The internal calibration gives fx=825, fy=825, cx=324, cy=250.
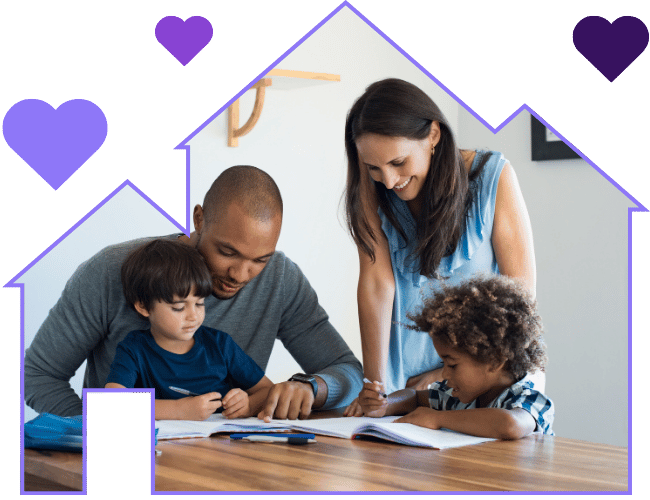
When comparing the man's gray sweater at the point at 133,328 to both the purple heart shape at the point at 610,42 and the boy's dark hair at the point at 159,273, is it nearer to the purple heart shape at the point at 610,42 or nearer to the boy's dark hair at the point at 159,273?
the boy's dark hair at the point at 159,273

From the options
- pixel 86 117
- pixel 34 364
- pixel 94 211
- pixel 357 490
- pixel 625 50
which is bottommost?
pixel 357 490

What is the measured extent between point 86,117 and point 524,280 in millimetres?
792

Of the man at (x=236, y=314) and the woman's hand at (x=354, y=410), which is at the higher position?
the man at (x=236, y=314)

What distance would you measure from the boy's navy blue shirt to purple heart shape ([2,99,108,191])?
0.31m

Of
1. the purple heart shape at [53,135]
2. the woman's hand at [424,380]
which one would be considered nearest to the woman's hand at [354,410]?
the woman's hand at [424,380]

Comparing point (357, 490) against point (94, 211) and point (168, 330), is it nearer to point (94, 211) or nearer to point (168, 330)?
point (168, 330)

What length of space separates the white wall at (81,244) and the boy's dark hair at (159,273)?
32 mm

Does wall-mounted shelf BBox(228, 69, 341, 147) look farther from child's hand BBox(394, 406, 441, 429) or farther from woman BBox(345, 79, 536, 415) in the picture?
child's hand BBox(394, 406, 441, 429)

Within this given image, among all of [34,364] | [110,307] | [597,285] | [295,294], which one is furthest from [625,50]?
[34,364]

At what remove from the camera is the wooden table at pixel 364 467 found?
1086 mm

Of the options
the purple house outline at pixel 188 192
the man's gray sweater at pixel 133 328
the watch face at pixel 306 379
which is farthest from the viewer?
the watch face at pixel 306 379

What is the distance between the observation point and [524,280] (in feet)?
4.79

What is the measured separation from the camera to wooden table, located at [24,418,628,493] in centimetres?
109

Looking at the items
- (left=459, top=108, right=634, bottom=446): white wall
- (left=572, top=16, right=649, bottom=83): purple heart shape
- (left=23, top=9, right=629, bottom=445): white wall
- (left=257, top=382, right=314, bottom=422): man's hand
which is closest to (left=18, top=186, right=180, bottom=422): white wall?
(left=23, top=9, right=629, bottom=445): white wall
